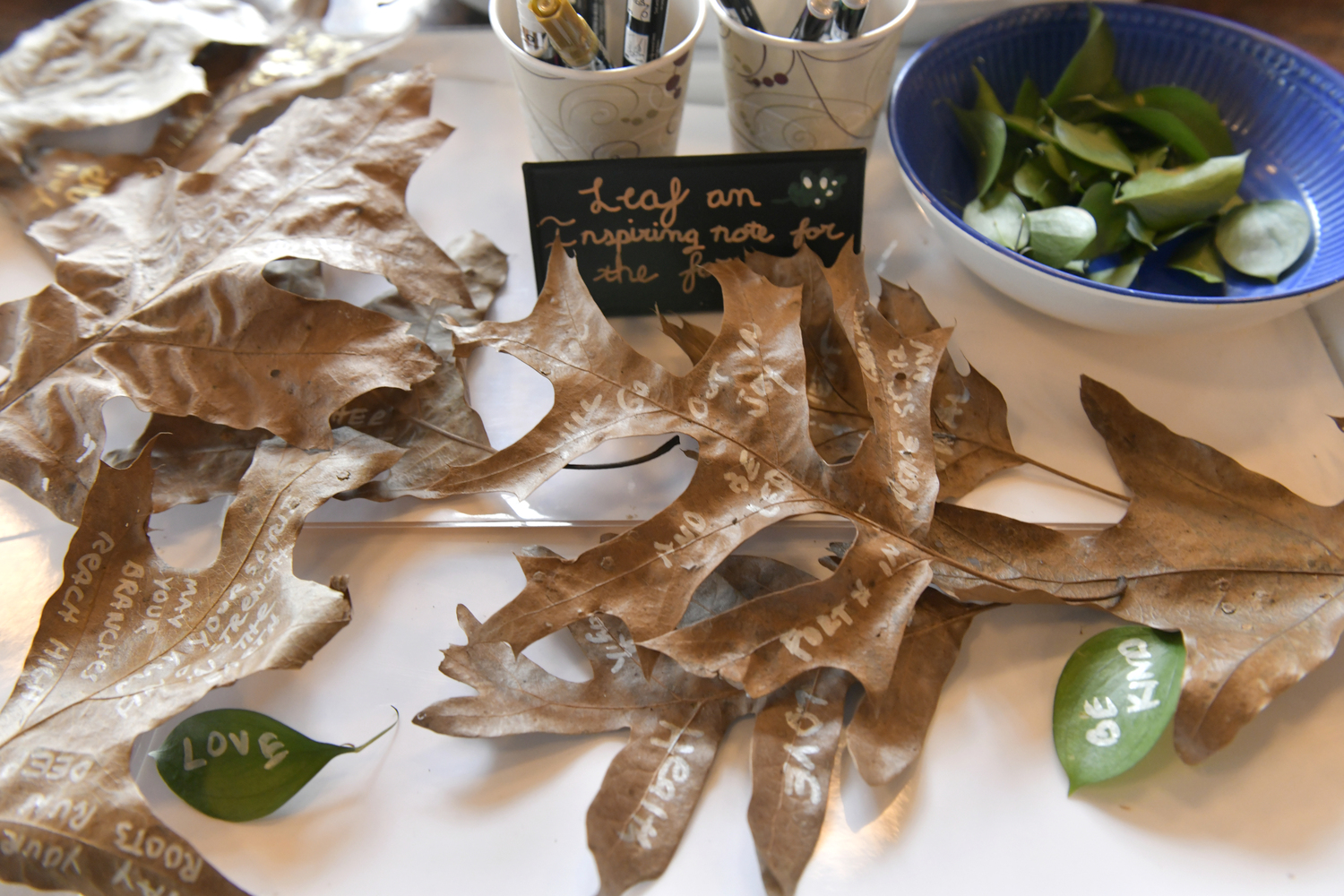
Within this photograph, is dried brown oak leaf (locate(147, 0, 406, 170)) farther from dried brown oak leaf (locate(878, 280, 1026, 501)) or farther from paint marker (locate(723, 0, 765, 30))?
dried brown oak leaf (locate(878, 280, 1026, 501))

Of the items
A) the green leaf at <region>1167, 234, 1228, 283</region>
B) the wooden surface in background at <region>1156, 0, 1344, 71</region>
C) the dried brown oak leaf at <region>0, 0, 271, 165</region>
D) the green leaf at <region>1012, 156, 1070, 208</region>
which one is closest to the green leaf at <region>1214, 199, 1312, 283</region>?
the green leaf at <region>1167, 234, 1228, 283</region>

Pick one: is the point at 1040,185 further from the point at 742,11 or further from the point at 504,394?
the point at 504,394

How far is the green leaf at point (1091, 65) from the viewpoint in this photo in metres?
0.65

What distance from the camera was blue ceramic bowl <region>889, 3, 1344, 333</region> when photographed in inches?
21.9

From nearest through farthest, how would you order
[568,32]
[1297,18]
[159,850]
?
[159,850] < [568,32] < [1297,18]

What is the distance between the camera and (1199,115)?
64 cm

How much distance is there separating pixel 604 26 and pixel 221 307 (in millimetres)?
302

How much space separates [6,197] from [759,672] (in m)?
0.63

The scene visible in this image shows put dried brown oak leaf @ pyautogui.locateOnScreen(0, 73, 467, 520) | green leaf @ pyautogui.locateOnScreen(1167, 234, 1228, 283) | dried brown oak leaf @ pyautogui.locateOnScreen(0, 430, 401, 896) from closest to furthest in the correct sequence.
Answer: dried brown oak leaf @ pyautogui.locateOnScreen(0, 430, 401, 896) < dried brown oak leaf @ pyautogui.locateOnScreen(0, 73, 467, 520) < green leaf @ pyautogui.locateOnScreen(1167, 234, 1228, 283)

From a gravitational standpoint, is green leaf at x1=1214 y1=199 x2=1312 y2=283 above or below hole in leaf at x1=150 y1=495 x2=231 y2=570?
above

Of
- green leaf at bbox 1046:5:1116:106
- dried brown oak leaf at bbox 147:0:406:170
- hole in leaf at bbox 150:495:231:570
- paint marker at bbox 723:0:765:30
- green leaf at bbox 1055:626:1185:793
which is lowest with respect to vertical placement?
hole in leaf at bbox 150:495:231:570

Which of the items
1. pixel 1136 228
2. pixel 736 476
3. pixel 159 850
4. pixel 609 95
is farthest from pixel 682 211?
pixel 159 850

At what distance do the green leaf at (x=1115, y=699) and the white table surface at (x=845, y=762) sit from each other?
15 mm

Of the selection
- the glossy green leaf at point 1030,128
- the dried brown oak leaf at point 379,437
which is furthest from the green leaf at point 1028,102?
the dried brown oak leaf at point 379,437
